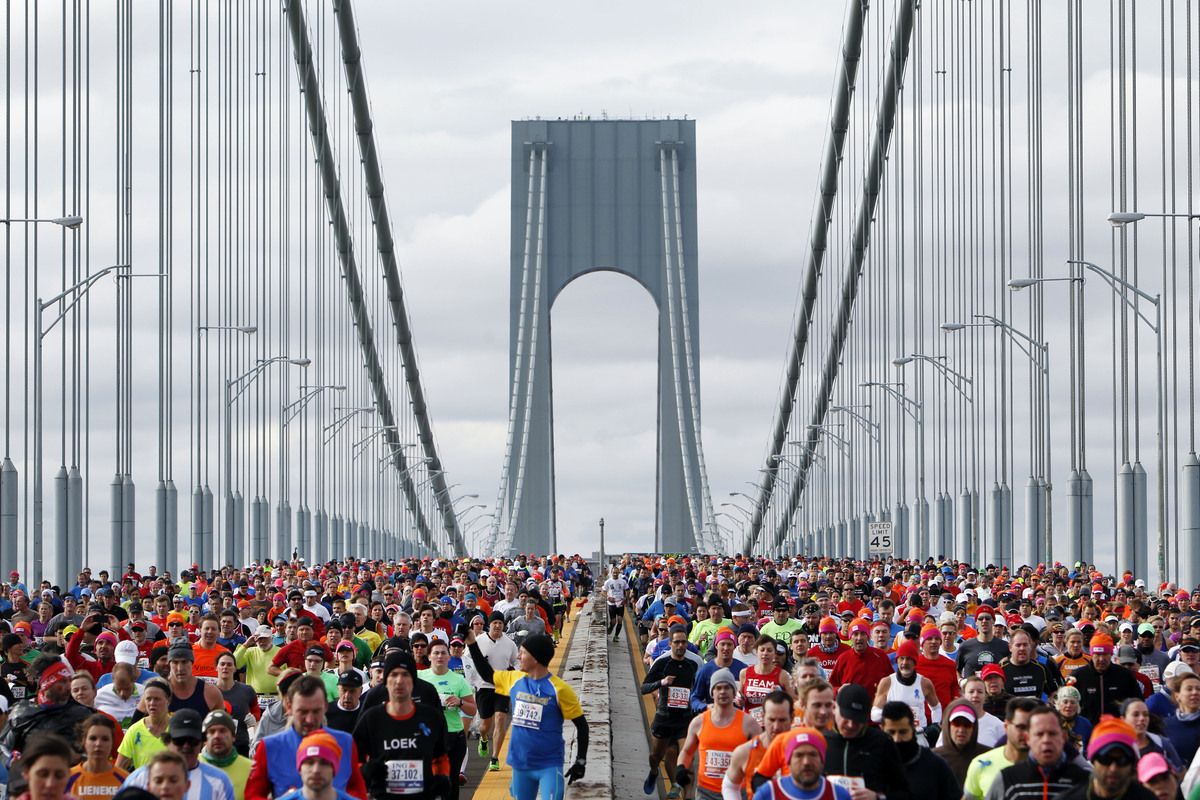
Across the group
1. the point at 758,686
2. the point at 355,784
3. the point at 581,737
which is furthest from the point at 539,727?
the point at 355,784

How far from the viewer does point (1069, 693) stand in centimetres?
920

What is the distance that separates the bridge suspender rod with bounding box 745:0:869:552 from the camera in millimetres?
60062

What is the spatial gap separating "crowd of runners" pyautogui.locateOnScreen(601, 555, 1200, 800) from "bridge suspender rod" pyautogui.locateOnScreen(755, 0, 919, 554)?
41.0m

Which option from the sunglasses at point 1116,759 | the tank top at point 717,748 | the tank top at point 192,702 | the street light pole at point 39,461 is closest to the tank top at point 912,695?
the tank top at point 717,748

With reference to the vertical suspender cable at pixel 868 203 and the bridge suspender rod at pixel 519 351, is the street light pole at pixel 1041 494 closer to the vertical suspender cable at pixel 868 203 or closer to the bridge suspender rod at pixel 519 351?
the vertical suspender cable at pixel 868 203

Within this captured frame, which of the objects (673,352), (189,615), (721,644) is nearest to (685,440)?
(673,352)

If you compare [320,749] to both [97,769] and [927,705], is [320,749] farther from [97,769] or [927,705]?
[927,705]

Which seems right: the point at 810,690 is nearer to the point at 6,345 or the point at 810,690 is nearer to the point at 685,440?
the point at 6,345

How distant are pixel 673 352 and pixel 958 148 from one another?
5523 centimetres

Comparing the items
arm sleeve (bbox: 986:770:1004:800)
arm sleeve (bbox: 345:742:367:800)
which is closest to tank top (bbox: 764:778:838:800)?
arm sleeve (bbox: 986:770:1004:800)

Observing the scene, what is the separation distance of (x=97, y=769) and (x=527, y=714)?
2721mm

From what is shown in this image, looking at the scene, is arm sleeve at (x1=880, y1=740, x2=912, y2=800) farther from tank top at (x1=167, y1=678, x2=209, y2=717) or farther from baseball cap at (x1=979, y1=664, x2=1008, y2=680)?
tank top at (x1=167, y1=678, x2=209, y2=717)

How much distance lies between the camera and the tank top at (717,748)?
30.1 ft

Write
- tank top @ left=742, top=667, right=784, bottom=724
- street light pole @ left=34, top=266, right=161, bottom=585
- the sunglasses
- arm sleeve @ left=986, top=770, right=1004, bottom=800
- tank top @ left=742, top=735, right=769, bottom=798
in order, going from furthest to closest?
street light pole @ left=34, top=266, right=161, bottom=585 → tank top @ left=742, top=667, right=784, bottom=724 → tank top @ left=742, top=735, right=769, bottom=798 → arm sleeve @ left=986, top=770, right=1004, bottom=800 → the sunglasses
